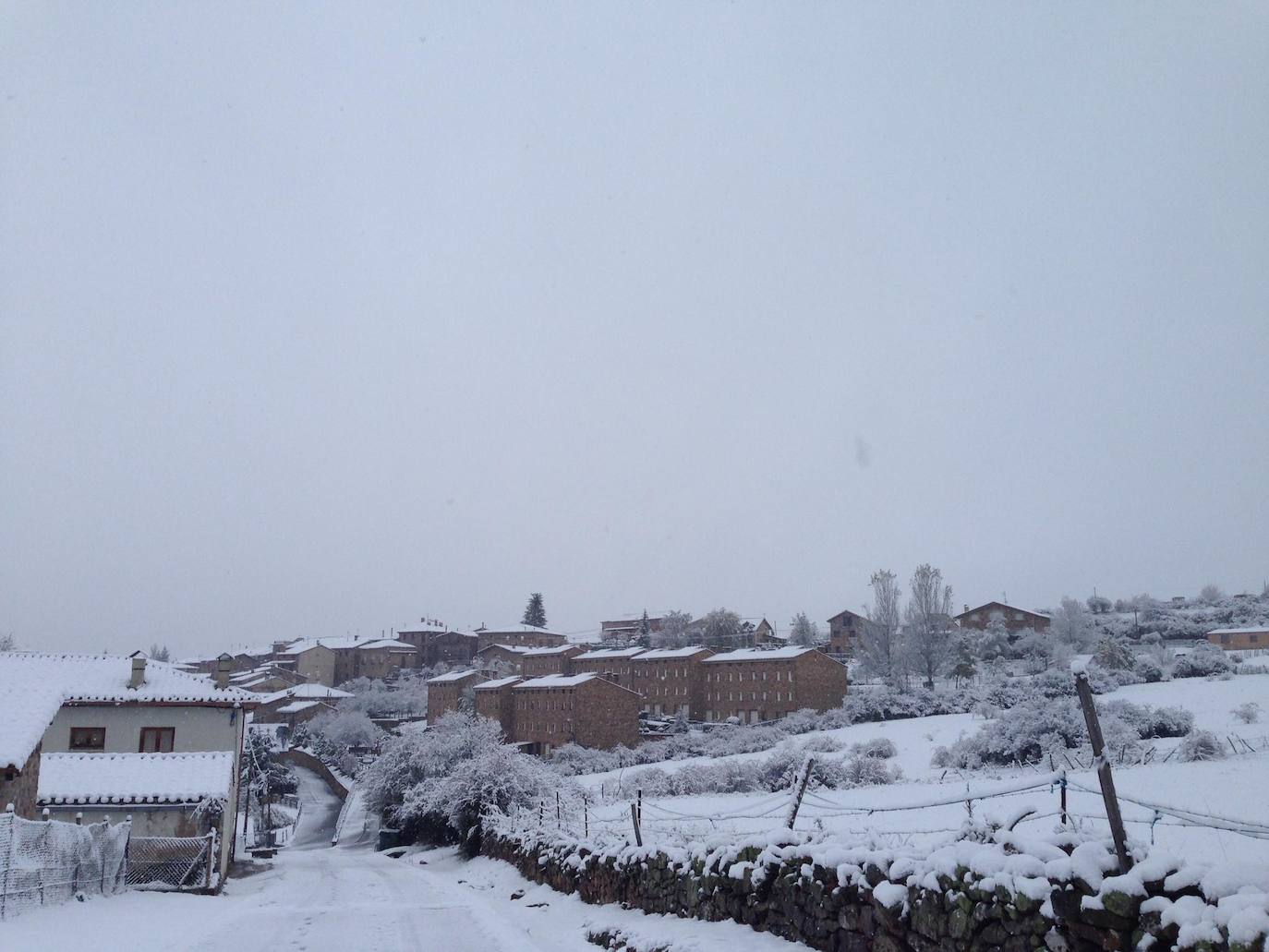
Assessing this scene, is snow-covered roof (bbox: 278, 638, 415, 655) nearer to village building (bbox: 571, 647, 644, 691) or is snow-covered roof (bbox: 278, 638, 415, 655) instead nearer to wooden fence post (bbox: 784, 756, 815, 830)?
village building (bbox: 571, 647, 644, 691)

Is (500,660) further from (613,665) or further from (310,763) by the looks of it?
(310,763)

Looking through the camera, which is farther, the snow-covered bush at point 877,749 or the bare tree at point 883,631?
the bare tree at point 883,631

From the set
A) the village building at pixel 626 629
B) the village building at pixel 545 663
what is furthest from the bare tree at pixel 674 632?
the village building at pixel 545 663

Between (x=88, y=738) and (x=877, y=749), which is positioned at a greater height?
(x=88, y=738)

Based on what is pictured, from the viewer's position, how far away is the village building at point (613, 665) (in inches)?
3177

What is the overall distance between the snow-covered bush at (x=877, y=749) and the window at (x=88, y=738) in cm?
2743

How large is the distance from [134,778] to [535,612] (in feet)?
394

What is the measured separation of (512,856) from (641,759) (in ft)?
117

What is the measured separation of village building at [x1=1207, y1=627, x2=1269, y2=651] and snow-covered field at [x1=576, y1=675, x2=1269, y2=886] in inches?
1263

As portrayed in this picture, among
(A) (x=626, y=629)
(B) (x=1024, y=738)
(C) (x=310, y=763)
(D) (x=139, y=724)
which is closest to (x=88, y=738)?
(D) (x=139, y=724)

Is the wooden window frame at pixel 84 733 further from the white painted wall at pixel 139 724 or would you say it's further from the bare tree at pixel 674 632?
the bare tree at pixel 674 632

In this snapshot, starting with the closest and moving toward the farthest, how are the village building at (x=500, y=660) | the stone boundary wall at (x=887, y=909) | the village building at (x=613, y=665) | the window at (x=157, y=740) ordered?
the stone boundary wall at (x=887, y=909), the window at (x=157, y=740), the village building at (x=613, y=665), the village building at (x=500, y=660)

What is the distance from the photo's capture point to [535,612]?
146m

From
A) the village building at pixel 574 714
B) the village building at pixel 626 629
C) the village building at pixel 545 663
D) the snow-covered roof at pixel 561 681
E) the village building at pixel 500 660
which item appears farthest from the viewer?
the village building at pixel 626 629
